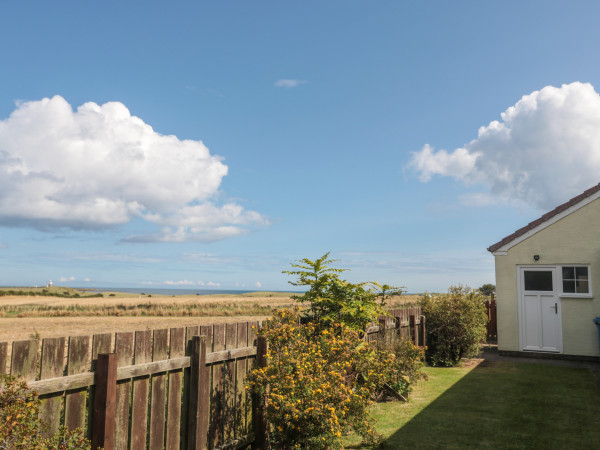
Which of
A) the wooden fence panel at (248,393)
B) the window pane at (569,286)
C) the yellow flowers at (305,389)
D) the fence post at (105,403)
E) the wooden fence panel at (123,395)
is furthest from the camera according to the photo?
the window pane at (569,286)

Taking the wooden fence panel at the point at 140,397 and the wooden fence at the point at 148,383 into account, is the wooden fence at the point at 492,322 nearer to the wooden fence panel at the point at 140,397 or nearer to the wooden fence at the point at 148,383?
the wooden fence at the point at 148,383

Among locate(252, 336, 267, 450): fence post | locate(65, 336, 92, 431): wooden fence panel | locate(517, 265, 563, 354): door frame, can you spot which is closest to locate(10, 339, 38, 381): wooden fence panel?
locate(65, 336, 92, 431): wooden fence panel

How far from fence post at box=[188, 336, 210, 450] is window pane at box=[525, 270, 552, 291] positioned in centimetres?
1179

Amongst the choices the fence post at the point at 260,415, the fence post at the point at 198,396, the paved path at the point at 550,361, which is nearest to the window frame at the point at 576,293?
the paved path at the point at 550,361

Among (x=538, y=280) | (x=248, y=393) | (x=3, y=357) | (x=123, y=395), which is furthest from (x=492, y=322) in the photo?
(x=3, y=357)

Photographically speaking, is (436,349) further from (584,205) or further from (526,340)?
(584,205)

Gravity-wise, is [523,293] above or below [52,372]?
above

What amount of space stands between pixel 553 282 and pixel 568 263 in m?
0.70

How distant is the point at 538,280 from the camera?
525 inches

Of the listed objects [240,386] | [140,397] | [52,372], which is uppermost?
[52,372]

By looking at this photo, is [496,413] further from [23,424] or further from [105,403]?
[23,424]

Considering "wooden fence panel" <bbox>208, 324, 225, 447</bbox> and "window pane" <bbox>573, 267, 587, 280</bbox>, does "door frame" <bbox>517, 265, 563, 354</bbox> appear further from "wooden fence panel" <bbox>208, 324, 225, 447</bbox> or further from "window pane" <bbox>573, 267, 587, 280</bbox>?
"wooden fence panel" <bbox>208, 324, 225, 447</bbox>

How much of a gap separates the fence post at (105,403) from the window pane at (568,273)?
1318cm

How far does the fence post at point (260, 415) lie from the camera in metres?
5.61
